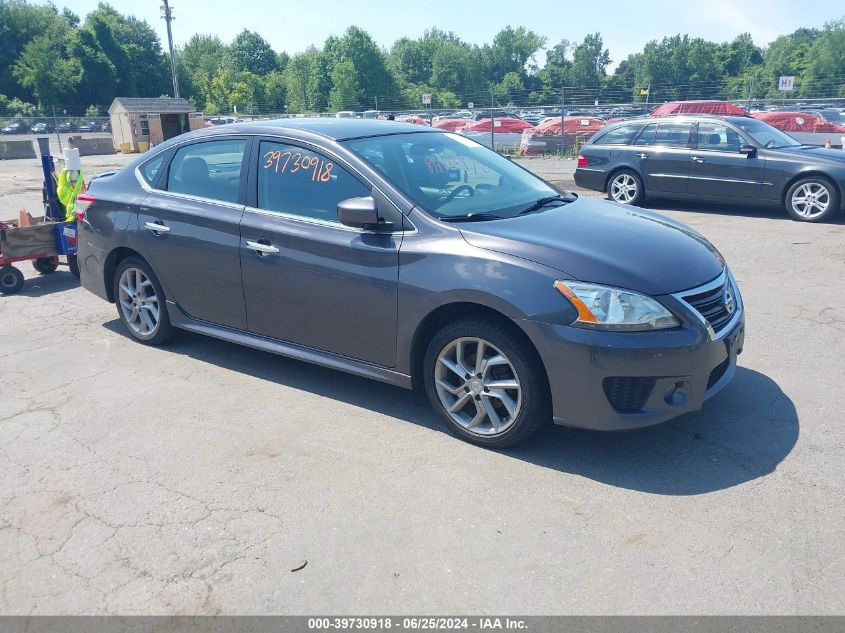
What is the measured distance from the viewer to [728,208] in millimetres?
12219

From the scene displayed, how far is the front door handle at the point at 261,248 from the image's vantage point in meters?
4.64

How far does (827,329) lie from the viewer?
230 inches

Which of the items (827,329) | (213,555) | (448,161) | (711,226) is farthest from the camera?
(711,226)

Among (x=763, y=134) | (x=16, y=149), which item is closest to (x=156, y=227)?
(x=763, y=134)

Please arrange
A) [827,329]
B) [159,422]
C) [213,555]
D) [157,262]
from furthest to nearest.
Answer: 1. [827,329]
2. [157,262]
3. [159,422]
4. [213,555]

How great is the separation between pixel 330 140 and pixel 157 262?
174cm

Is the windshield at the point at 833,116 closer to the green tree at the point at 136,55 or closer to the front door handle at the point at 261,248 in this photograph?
the front door handle at the point at 261,248

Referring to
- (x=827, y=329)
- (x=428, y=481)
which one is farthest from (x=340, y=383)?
(x=827, y=329)

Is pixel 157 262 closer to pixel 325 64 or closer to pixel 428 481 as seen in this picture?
pixel 428 481

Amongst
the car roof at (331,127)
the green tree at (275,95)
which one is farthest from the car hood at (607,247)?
the green tree at (275,95)

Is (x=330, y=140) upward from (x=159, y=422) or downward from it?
upward

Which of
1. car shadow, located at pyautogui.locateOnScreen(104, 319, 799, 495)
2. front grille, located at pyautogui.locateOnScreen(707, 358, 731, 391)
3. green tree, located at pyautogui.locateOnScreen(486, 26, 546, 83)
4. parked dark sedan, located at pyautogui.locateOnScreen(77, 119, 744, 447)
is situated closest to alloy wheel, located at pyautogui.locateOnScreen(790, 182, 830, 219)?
car shadow, located at pyautogui.locateOnScreen(104, 319, 799, 495)

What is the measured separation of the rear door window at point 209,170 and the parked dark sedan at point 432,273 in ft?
0.04

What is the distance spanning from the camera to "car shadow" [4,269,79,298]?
309 inches
